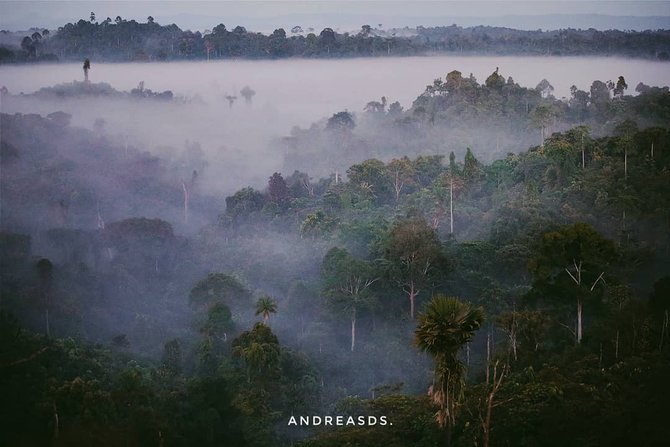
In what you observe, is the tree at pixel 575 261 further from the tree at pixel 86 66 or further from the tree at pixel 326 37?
the tree at pixel 326 37

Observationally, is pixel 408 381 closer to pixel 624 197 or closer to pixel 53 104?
pixel 624 197

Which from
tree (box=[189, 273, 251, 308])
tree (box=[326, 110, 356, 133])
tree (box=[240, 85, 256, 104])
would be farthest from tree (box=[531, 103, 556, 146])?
tree (box=[240, 85, 256, 104])

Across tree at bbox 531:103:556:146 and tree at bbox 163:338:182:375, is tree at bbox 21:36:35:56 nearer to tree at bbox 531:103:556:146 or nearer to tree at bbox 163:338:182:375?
tree at bbox 531:103:556:146

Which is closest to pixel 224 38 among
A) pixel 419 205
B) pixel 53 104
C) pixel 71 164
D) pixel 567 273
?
pixel 53 104

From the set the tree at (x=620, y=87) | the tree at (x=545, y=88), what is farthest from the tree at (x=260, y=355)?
the tree at (x=545, y=88)

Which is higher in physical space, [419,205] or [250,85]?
[250,85]
